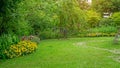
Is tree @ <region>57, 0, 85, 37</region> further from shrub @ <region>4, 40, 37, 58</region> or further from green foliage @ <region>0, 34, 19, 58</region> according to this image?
green foliage @ <region>0, 34, 19, 58</region>

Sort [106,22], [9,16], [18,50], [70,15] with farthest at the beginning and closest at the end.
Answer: [106,22]
[70,15]
[18,50]
[9,16]

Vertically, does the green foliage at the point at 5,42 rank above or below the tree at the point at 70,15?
below

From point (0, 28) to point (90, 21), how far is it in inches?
802

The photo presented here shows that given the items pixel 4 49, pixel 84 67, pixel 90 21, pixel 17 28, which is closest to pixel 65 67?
pixel 84 67

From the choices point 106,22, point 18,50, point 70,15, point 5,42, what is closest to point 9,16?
point 5,42

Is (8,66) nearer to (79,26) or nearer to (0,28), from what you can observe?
(0,28)

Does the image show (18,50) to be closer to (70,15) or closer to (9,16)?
(9,16)

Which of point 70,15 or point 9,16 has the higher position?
point 9,16

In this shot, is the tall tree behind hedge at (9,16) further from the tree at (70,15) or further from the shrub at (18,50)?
the tree at (70,15)

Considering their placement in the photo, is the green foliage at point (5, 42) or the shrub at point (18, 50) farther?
the shrub at point (18, 50)

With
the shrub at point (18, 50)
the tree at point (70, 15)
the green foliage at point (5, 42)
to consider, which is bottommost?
the shrub at point (18, 50)

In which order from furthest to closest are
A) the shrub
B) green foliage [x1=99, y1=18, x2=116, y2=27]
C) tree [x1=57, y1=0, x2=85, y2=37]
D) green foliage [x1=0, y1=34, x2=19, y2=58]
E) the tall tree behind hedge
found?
green foliage [x1=99, y1=18, x2=116, y2=27]
tree [x1=57, y1=0, x2=85, y2=37]
the shrub
green foliage [x1=0, y1=34, x2=19, y2=58]
the tall tree behind hedge

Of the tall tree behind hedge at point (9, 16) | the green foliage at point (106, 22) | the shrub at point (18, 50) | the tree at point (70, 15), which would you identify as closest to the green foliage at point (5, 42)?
the shrub at point (18, 50)

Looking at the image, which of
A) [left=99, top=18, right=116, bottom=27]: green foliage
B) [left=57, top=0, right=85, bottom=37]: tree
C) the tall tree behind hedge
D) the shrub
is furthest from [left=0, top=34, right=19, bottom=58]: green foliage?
[left=99, top=18, right=116, bottom=27]: green foliage
